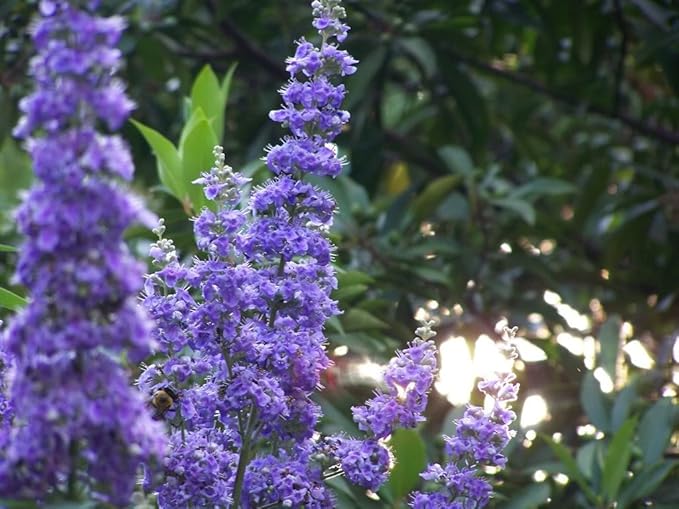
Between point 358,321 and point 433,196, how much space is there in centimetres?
96

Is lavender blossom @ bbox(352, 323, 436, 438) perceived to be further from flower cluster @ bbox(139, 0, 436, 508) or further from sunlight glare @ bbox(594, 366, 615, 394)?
sunlight glare @ bbox(594, 366, 615, 394)

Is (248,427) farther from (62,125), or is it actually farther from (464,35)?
(464,35)

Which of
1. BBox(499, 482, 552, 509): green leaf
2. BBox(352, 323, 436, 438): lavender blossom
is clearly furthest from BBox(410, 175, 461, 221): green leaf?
BBox(352, 323, 436, 438): lavender blossom

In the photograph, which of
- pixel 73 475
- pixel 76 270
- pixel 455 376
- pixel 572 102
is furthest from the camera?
pixel 572 102

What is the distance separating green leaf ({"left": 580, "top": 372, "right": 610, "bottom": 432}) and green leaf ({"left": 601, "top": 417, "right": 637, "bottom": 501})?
Answer: 47cm

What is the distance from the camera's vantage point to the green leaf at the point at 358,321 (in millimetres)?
3043

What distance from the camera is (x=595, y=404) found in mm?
3191

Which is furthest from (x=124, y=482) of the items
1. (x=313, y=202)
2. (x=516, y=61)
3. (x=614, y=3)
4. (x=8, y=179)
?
(x=8, y=179)

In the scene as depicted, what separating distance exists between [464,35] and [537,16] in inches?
10.9

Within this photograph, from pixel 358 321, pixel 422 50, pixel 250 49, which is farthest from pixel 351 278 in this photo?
pixel 250 49

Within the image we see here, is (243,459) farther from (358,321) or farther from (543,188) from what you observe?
(543,188)

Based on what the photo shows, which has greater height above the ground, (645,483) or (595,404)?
(595,404)

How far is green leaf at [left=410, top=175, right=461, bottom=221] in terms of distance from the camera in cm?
387

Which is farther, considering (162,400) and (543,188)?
(543,188)
